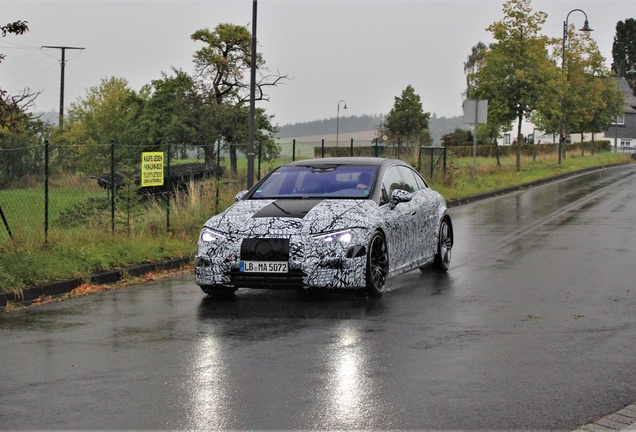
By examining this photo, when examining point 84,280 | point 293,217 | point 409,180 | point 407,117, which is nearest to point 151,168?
point 84,280

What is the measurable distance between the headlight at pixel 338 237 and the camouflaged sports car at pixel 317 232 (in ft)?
Result: 0.04

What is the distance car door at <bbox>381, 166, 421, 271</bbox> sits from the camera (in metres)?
10.6

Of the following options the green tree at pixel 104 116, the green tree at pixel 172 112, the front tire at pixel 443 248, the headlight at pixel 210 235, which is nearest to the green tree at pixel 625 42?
the green tree at pixel 104 116

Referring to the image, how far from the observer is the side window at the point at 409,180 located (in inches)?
468

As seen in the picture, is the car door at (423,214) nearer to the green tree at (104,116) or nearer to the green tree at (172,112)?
the green tree at (172,112)

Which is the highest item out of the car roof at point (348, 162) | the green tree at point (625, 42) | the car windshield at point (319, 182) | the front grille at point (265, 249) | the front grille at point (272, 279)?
the green tree at point (625, 42)

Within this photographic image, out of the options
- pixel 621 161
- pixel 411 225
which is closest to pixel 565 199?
pixel 411 225

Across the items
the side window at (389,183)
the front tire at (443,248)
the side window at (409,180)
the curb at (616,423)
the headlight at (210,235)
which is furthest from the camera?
the front tire at (443,248)

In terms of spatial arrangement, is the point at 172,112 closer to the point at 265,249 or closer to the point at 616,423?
the point at 265,249

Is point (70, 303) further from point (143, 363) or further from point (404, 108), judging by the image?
point (404, 108)

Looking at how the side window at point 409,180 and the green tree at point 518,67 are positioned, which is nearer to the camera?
the side window at point 409,180

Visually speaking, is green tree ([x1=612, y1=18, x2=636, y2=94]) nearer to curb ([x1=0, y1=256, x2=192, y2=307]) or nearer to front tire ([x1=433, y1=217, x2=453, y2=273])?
front tire ([x1=433, y1=217, x2=453, y2=273])

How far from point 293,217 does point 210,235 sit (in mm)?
963

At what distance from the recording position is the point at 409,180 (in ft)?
39.7
